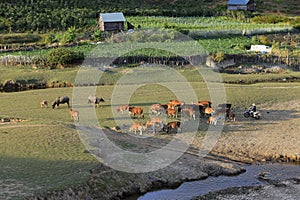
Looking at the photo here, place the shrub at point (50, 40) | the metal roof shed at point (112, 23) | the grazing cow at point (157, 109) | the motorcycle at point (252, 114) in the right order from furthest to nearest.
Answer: the metal roof shed at point (112, 23) → the shrub at point (50, 40) → the motorcycle at point (252, 114) → the grazing cow at point (157, 109)

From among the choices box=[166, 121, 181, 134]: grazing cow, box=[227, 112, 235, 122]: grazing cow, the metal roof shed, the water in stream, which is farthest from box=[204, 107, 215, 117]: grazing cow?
the metal roof shed

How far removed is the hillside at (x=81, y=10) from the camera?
2911 inches

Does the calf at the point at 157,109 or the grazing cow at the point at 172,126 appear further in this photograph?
the calf at the point at 157,109

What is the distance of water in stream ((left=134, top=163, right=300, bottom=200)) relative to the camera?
74.2ft

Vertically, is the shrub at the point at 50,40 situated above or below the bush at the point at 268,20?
below

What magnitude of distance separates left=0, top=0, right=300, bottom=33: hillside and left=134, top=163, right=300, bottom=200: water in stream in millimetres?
52669

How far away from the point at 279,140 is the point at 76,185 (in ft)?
45.3

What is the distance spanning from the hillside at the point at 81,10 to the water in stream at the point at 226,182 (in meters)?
52.7

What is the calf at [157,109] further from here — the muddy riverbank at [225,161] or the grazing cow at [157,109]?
the muddy riverbank at [225,161]

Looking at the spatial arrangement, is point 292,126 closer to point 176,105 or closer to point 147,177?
point 176,105

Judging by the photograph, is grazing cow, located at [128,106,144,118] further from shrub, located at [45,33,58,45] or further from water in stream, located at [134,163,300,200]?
shrub, located at [45,33,58,45]

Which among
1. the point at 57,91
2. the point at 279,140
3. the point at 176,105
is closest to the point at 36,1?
the point at 57,91

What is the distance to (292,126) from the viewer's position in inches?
1271

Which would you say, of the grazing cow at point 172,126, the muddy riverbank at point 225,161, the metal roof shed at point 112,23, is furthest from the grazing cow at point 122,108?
the metal roof shed at point 112,23
